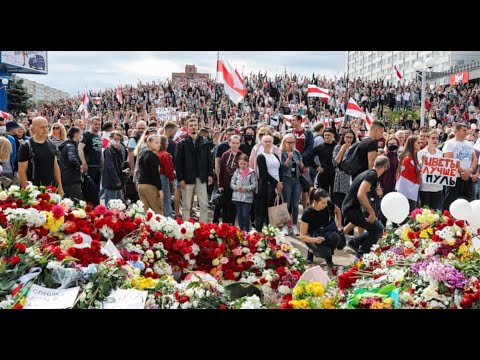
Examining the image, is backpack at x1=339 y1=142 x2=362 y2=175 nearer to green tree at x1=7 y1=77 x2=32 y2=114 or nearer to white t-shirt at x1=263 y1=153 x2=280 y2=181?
white t-shirt at x1=263 y1=153 x2=280 y2=181

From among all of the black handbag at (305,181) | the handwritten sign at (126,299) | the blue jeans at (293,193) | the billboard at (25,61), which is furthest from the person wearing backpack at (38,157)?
the billboard at (25,61)

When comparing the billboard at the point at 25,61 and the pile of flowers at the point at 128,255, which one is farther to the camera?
the billboard at the point at 25,61

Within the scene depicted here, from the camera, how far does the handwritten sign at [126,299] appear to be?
11.1 ft

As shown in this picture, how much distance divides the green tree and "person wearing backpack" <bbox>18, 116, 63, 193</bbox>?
1293 inches

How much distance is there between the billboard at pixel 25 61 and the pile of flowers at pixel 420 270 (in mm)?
34140

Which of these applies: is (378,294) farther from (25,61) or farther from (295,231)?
(25,61)

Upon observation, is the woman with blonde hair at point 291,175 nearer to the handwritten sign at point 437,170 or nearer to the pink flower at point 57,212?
the handwritten sign at point 437,170

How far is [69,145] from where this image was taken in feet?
27.6

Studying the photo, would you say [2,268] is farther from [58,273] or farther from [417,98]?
[417,98]

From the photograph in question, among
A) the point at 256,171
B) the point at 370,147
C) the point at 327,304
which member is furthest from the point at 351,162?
the point at 327,304

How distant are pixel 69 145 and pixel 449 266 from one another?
6262mm

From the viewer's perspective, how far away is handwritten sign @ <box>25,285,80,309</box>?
331 centimetres

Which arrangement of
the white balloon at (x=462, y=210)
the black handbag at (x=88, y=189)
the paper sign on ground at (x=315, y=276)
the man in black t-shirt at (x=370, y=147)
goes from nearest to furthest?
the white balloon at (x=462, y=210) → the paper sign on ground at (x=315, y=276) → the man in black t-shirt at (x=370, y=147) → the black handbag at (x=88, y=189)

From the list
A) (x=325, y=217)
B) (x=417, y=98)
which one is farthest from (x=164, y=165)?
(x=417, y=98)
